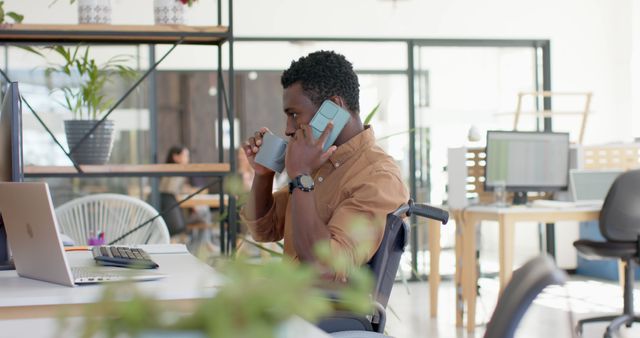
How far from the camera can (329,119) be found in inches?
85.2

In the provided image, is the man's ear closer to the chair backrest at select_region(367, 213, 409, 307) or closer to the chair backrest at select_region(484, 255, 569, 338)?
the chair backrest at select_region(367, 213, 409, 307)

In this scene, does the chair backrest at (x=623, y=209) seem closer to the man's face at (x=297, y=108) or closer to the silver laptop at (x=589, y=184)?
the silver laptop at (x=589, y=184)

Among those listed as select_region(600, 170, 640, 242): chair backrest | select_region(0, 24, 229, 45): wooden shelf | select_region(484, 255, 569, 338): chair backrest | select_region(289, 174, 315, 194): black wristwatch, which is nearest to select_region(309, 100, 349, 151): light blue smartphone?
select_region(289, 174, 315, 194): black wristwatch

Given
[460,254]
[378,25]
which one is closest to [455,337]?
[460,254]

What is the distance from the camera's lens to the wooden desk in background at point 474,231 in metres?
4.90

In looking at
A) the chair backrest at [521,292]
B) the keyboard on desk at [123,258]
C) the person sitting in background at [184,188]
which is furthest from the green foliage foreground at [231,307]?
the person sitting in background at [184,188]

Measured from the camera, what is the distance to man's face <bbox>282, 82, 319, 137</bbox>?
220 centimetres

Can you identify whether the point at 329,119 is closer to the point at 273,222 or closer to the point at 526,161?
the point at 273,222

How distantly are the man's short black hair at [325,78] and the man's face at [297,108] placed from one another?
0.04ft

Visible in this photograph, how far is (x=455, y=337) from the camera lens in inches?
190

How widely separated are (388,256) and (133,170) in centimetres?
174

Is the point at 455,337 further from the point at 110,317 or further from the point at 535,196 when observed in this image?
the point at 110,317

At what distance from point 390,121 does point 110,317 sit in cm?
698

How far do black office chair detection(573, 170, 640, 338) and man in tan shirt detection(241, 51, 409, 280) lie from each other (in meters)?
2.87
